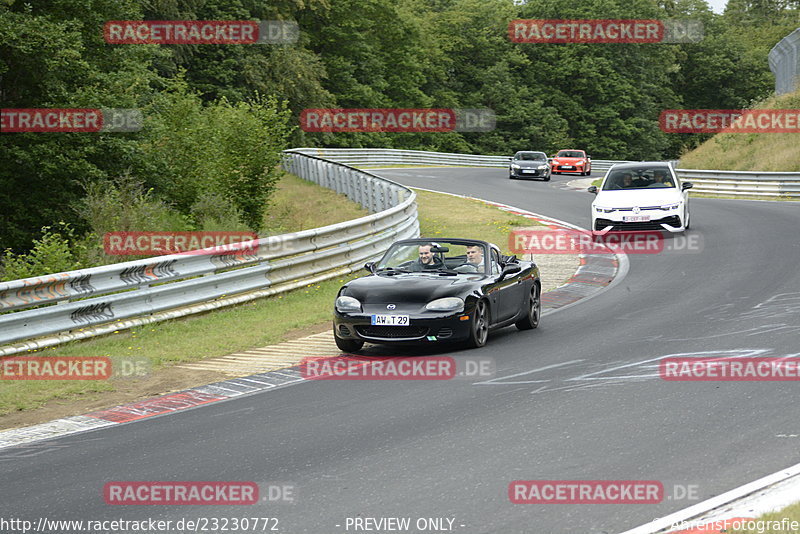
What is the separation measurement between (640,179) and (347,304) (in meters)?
13.1

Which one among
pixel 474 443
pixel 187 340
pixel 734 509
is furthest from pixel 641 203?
pixel 734 509

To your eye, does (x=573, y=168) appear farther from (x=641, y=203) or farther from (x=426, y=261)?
(x=426, y=261)

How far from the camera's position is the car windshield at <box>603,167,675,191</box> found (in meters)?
22.6

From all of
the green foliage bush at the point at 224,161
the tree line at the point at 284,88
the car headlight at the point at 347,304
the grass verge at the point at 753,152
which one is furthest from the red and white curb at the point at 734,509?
the grass verge at the point at 753,152

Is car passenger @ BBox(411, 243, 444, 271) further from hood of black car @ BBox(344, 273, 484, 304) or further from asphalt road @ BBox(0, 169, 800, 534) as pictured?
asphalt road @ BBox(0, 169, 800, 534)

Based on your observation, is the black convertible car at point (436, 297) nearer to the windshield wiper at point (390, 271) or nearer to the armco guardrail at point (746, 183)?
the windshield wiper at point (390, 271)

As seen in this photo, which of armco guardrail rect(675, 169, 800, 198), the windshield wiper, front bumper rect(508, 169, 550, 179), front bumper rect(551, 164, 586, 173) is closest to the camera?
the windshield wiper

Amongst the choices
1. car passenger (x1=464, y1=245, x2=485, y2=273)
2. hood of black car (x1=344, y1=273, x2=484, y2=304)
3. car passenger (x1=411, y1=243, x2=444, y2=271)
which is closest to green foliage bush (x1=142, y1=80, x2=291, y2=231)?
car passenger (x1=411, y1=243, x2=444, y2=271)

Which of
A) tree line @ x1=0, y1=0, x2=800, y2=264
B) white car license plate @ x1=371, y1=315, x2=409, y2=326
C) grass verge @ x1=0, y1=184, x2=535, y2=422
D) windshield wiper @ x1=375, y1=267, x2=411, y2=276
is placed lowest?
grass verge @ x1=0, y1=184, x2=535, y2=422

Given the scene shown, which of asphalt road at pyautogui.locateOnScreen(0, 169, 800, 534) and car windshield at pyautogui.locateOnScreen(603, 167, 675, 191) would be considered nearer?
asphalt road at pyautogui.locateOnScreen(0, 169, 800, 534)

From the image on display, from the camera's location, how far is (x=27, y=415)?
888 centimetres

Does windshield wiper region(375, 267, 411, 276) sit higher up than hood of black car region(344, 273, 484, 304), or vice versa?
windshield wiper region(375, 267, 411, 276)

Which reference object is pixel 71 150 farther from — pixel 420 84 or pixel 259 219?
pixel 420 84

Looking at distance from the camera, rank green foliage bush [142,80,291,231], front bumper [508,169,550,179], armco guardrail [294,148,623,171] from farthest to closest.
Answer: armco guardrail [294,148,623,171], front bumper [508,169,550,179], green foliage bush [142,80,291,231]
